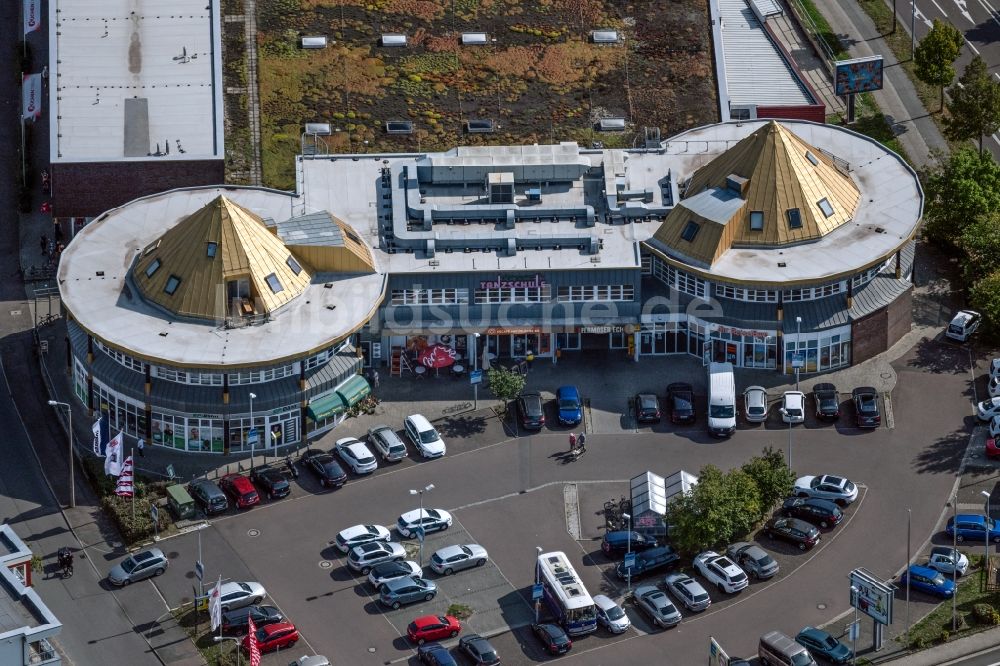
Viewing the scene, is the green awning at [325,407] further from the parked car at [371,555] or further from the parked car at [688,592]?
the parked car at [688,592]

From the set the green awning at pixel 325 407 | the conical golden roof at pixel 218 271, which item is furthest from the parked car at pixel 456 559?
the conical golden roof at pixel 218 271

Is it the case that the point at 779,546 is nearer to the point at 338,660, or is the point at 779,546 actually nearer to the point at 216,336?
the point at 338,660

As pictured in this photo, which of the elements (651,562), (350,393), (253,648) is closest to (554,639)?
(651,562)

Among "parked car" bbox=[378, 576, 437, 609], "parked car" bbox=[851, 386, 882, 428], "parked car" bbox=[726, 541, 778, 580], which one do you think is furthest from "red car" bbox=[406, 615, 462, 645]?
"parked car" bbox=[851, 386, 882, 428]

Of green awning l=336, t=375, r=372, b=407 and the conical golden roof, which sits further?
green awning l=336, t=375, r=372, b=407

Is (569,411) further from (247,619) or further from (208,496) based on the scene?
(247,619)

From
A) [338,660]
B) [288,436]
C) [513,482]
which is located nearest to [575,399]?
[513,482]

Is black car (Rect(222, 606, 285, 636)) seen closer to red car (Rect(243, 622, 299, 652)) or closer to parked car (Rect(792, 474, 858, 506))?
red car (Rect(243, 622, 299, 652))
